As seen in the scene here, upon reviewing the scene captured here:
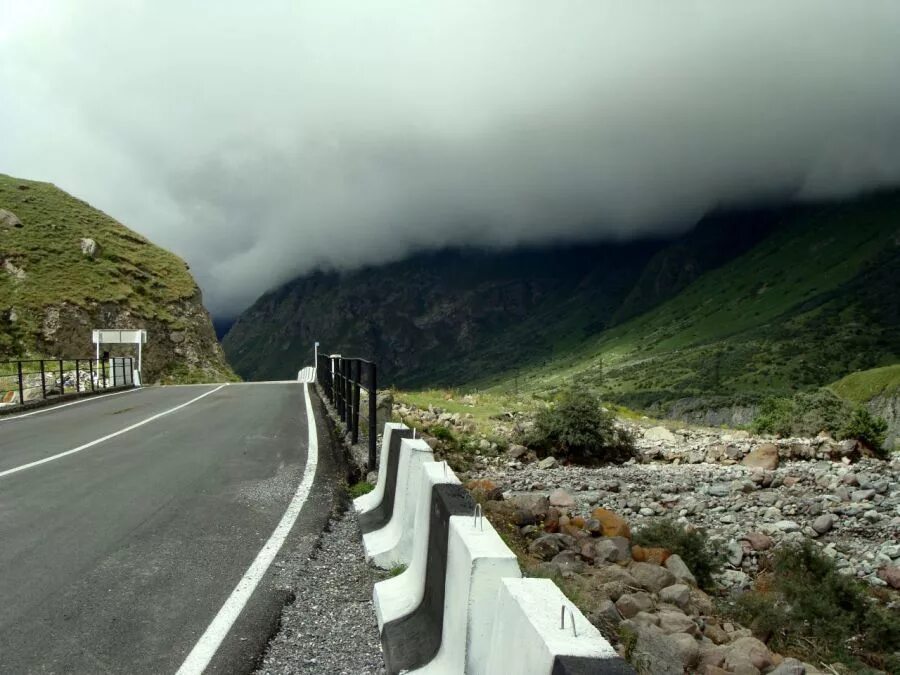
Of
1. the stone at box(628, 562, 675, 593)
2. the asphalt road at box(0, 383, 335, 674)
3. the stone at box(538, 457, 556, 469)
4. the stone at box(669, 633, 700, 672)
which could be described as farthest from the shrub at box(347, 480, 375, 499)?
the stone at box(538, 457, 556, 469)

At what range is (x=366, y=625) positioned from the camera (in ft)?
13.6

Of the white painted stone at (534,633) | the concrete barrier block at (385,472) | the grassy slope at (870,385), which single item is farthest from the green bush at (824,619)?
the grassy slope at (870,385)

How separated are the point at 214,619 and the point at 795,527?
9.64 m

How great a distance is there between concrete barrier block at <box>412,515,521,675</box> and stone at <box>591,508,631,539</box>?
18.0ft

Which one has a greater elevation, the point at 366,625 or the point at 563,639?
the point at 563,639

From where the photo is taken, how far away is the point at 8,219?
4909 centimetres

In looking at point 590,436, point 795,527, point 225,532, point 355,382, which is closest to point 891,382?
point 590,436

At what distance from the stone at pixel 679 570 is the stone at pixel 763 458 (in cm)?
1012

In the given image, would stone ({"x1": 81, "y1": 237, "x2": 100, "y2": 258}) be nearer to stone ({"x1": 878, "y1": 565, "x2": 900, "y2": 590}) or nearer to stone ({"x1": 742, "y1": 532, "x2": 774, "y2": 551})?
stone ({"x1": 742, "y1": 532, "x2": 774, "y2": 551})

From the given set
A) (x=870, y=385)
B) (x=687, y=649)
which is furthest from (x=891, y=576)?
(x=870, y=385)

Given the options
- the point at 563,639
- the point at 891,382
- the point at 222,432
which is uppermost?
the point at 563,639

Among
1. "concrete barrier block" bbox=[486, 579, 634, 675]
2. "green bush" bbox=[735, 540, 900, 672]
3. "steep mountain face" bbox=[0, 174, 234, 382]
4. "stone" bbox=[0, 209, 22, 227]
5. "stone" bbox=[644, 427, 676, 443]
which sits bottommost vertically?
"stone" bbox=[644, 427, 676, 443]

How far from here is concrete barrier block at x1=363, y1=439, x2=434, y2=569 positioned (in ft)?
17.0

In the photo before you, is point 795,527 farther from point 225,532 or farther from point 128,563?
point 128,563
